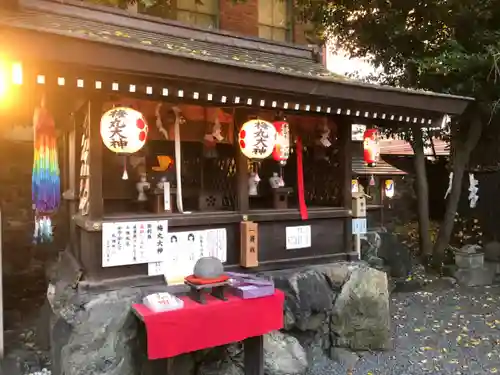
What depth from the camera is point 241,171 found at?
5730 millimetres

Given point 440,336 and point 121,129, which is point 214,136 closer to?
point 121,129

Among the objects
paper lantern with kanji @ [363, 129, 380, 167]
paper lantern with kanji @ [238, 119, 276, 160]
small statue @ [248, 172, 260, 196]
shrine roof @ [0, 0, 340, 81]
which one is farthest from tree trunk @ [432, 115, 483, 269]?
paper lantern with kanji @ [238, 119, 276, 160]

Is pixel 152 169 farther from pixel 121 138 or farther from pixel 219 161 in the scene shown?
pixel 121 138

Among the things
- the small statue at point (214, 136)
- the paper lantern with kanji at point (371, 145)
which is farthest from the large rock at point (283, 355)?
the paper lantern with kanji at point (371, 145)

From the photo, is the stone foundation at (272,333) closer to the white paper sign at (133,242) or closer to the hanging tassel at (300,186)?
the white paper sign at (133,242)

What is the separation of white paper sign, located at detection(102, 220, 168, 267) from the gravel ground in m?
2.70

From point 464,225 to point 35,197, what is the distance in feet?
40.8

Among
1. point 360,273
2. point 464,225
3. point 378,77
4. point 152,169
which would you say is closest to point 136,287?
point 152,169

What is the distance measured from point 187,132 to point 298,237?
2.23 m

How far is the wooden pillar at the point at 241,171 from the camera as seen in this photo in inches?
226

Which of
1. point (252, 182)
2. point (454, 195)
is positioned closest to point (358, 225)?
point (252, 182)

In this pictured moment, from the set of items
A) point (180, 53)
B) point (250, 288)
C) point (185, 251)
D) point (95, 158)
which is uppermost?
point (180, 53)

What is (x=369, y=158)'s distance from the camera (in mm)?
6875

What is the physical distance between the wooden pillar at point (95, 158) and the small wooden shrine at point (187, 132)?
0.01 m
